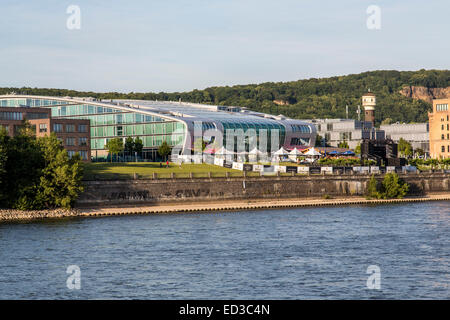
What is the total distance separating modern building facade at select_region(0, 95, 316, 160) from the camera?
454ft

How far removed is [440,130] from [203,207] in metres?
102

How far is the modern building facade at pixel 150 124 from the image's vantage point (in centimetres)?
13825

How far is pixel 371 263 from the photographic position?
49.6 meters

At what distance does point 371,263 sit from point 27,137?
52.5 meters

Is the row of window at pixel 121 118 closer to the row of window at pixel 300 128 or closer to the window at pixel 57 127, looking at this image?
the window at pixel 57 127

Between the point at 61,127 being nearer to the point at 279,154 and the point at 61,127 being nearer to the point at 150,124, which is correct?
the point at 150,124

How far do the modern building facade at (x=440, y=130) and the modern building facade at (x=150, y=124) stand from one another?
42976 mm

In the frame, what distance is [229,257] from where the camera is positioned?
2062 inches

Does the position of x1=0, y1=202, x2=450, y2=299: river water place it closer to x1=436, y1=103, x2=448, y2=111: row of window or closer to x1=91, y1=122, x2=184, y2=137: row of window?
x1=91, y1=122, x2=184, y2=137: row of window

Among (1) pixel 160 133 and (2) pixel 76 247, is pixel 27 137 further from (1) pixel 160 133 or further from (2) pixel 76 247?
(1) pixel 160 133

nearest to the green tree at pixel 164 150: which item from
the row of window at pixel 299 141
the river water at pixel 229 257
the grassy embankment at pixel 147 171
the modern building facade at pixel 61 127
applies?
the modern building facade at pixel 61 127

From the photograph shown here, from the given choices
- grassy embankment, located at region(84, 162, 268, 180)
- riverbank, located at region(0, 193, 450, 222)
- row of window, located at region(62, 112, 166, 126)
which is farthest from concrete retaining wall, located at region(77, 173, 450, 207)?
row of window, located at region(62, 112, 166, 126)

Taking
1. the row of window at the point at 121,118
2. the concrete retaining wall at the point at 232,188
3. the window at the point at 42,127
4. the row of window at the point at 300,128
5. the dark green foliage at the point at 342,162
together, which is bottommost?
the concrete retaining wall at the point at 232,188
